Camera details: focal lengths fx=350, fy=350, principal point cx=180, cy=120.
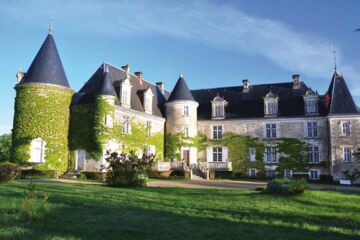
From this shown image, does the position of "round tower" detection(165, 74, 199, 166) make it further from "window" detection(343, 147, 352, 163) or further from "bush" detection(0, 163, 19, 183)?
"bush" detection(0, 163, 19, 183)

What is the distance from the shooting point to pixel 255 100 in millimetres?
33969

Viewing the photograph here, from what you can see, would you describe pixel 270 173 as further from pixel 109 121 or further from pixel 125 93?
pixel 109 121

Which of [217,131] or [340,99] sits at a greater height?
[340,99]

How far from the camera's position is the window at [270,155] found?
1258 inches

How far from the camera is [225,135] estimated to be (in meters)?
33.7

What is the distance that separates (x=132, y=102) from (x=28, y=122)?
834cm

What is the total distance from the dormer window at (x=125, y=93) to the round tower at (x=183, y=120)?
567cm

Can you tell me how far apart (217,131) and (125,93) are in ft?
34.5

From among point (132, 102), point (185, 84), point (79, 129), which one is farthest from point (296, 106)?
point (79, 129)

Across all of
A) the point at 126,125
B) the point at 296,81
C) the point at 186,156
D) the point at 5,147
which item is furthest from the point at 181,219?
the point at 5,147

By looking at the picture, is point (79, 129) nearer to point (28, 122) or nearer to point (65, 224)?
point (28, 122)

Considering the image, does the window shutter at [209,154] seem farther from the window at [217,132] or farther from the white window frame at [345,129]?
the white window frame at [345,129]

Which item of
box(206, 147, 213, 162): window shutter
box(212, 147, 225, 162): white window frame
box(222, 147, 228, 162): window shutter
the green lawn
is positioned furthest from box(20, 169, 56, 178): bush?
box(222, 147, 228, 162): window shutter

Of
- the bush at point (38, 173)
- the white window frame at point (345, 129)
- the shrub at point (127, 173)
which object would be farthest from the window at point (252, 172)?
the bush at point (38, 173)
